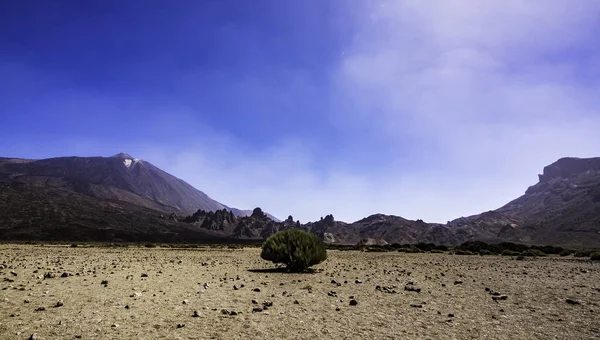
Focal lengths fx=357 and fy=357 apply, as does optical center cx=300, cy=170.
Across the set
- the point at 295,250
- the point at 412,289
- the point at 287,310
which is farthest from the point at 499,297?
the point at 295,250

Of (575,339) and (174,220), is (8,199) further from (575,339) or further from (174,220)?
(575,339)

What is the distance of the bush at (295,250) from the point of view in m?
20.0

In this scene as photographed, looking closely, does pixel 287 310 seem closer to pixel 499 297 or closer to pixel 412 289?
pixel 412 289

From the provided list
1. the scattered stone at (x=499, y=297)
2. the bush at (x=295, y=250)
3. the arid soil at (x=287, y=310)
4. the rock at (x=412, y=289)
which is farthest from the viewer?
the bush at (x=295, y=250)

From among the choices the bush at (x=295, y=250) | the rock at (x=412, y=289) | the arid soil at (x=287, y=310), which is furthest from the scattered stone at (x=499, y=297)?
the bush at (x=295, y=250)

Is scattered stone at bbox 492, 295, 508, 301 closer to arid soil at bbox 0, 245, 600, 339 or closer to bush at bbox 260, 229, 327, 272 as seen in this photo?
arid soil at bbox 0, 245, 600, 339

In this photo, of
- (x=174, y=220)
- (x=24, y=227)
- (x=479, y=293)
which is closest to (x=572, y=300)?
(x=479, y=293)

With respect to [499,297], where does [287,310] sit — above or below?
below

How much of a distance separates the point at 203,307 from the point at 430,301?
21.8 feet

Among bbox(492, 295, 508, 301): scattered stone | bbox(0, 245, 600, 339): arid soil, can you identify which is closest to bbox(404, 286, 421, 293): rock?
bbox(0, 245, 600, 339): arid soil

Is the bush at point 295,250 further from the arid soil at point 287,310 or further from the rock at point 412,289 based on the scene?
the rock at point 412,289

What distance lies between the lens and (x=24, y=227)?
119 meters

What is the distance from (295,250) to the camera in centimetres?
2030

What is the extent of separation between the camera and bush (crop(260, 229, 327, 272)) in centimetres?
2003
